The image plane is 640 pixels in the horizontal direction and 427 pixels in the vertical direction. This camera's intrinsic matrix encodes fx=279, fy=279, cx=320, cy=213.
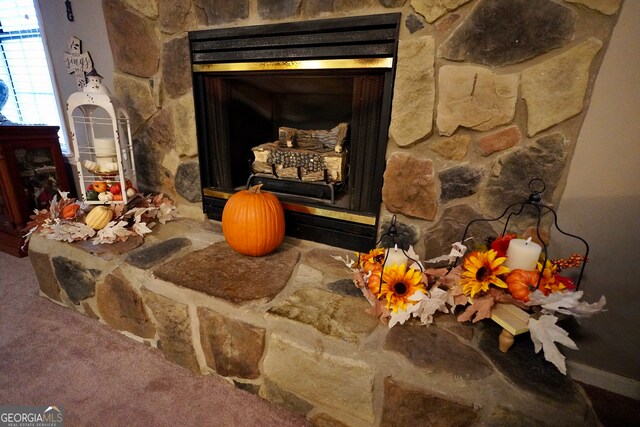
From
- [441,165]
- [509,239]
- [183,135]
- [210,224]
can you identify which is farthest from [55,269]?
[509,239]

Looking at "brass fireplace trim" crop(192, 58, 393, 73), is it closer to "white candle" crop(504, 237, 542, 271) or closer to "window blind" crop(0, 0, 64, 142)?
"white candle" crop(504, 237, 542, 271)

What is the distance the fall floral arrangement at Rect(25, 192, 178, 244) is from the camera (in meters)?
1.15

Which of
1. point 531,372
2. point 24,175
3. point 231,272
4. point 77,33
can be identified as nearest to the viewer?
point 531,372

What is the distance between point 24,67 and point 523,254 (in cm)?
301

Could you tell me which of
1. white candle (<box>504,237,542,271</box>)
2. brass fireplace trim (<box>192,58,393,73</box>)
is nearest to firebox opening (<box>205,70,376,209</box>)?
brass fireplace trim (<box>192,58,393,73</box>)

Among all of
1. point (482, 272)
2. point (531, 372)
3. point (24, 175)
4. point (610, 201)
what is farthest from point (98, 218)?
point (610, 201)

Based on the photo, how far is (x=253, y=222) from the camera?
99 cm

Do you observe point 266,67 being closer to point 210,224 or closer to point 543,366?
point 210,224

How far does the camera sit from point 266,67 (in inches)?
41.3

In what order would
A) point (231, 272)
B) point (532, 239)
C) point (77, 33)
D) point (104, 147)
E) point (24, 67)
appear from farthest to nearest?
point (24, 67) < point (77, 33) < point (104, 147) < point (231, 272) < point (532, 239)

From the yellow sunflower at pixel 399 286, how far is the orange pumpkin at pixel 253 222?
0.45 metres

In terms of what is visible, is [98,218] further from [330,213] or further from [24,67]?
[24,67]

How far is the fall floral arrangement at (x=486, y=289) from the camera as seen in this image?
62 cm

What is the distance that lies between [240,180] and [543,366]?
1.31 meters
